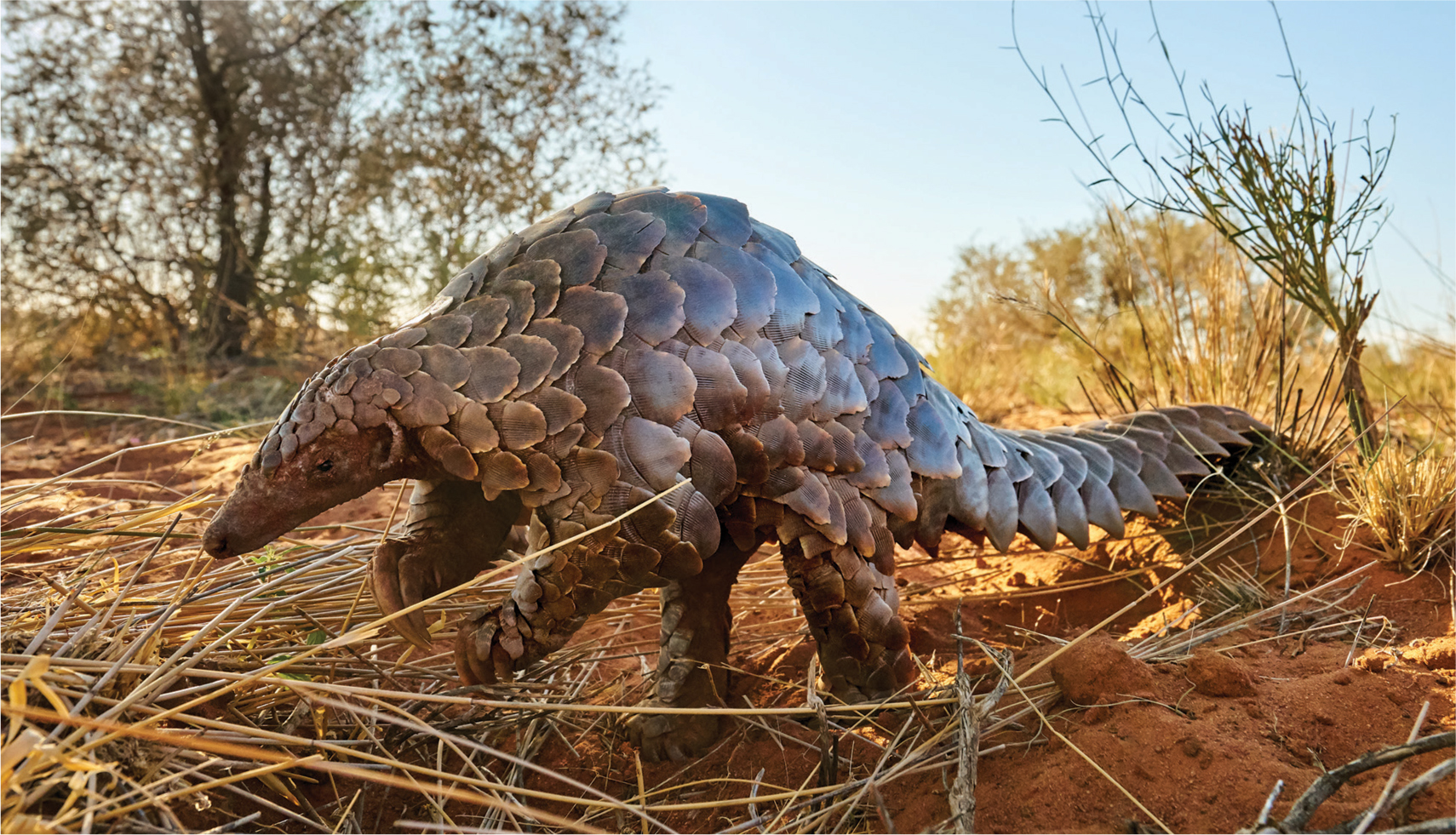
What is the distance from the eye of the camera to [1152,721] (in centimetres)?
195

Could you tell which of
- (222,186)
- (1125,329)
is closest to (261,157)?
Result: (222,186)

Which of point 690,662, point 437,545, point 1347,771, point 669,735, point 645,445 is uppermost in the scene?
point 645,445

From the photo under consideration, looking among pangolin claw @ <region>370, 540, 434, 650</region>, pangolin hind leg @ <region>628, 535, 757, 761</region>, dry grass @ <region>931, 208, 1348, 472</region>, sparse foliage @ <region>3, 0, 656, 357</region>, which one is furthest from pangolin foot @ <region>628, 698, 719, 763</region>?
sparse foliage @ <region>3, 0, 656, 357</region>

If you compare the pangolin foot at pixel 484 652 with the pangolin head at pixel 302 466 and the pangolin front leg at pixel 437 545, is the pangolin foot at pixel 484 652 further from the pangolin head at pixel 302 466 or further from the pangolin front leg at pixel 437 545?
the pangolin head at pixel 302 466

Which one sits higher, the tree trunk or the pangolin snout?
the tree trunk

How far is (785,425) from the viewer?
7.04 feet

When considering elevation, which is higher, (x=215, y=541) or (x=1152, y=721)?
(x=215, y=541)

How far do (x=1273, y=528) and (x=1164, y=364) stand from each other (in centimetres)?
145

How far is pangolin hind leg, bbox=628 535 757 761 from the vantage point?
242cm

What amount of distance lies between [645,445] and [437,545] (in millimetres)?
700

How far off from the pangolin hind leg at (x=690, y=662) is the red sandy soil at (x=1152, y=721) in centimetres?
6

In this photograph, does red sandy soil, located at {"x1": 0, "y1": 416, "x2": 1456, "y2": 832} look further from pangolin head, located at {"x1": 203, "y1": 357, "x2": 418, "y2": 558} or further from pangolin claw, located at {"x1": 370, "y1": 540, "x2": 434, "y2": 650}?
pangolin head, located at {"x1": 203, "y1": 357, "x2": 418, "y2": 558}

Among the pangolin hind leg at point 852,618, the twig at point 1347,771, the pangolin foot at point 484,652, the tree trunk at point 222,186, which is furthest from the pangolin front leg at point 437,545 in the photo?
the tree trunk at point 222,186

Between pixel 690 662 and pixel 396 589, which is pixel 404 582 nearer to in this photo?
pixel 396 589
